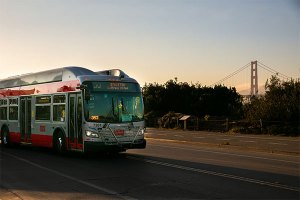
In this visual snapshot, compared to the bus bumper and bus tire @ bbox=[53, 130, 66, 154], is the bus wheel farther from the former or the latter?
the bus bumper

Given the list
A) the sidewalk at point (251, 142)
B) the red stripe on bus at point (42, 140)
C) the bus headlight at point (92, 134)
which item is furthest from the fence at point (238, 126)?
the bus headlight at point (92, 134)

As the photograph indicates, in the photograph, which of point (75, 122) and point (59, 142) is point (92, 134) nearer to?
point (75, 122)

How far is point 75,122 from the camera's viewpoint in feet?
56.3

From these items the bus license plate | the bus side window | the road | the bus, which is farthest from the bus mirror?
the road

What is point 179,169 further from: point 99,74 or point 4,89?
point 4,89

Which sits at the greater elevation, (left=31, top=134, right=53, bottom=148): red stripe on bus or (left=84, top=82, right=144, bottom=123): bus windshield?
(left=84, top=82, right=144, bottom=123): bus windshield

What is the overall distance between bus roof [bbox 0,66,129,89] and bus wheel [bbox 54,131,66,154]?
212 centimetres

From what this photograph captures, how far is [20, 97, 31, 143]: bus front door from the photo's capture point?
69.9 ft

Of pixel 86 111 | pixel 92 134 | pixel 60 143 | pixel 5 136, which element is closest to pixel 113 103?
pixel 86 111

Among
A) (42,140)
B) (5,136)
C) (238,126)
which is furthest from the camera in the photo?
(238,126)

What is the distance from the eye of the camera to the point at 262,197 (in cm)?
935

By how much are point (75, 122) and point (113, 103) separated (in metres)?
1.50

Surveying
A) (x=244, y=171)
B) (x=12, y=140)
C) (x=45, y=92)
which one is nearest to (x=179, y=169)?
(x=244, y=171)

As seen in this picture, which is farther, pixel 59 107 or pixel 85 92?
pixel 59 107
